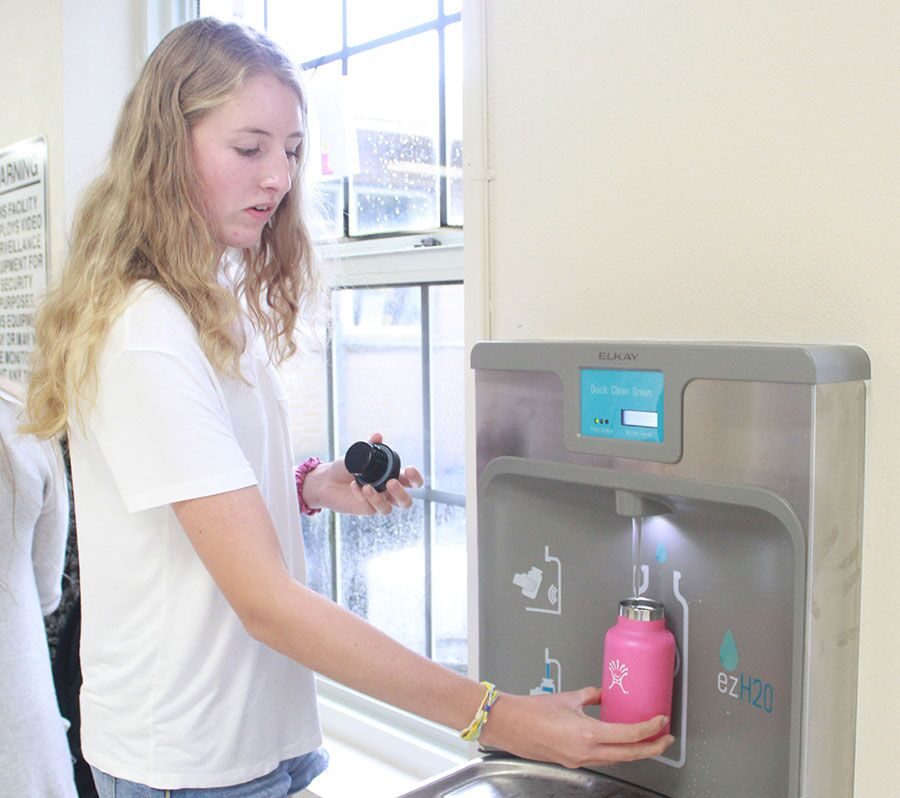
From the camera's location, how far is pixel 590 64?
119 cm

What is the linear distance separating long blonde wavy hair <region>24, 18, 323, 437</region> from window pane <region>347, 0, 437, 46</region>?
0.69 metres

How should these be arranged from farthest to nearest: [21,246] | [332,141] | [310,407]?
[21,246]
[310,407]
[332,141]

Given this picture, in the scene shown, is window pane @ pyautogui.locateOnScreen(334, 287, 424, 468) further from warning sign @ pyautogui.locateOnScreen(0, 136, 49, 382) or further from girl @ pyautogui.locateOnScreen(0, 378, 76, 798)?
warning sign @ pyautogui.locateOnScreen(0, 136, 49, 382)

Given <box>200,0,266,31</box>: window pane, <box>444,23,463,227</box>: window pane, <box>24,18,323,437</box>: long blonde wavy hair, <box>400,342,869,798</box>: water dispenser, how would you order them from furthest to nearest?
<box>200,0,266,31</box>: window pane → <box>444,23,463,227</box>: window pane → <box>24,18,323,437</box>: long blonde wavy hair → <box>400,342,869,798</box>: water dispenser

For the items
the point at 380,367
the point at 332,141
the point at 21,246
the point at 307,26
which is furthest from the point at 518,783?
the point at 21,246

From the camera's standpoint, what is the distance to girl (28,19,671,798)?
3.27 feet

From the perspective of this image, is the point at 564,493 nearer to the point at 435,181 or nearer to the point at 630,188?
the point at 630,188

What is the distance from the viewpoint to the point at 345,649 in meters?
0.99

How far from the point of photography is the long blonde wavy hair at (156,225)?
3.59 ft

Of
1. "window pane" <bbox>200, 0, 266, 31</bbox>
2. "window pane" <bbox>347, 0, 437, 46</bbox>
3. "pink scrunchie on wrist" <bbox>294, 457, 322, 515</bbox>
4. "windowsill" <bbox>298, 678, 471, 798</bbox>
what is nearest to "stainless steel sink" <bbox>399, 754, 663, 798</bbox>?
"pink scrunchie on wrist" <bbox>294, 457, 322, 515</bbox>

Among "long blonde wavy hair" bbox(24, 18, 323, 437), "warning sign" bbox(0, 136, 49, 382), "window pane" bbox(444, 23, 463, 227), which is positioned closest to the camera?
"long blonde wavy hair" bbox(24, 18, 323, 437)

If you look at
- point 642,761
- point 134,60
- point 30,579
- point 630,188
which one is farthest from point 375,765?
point 134,60

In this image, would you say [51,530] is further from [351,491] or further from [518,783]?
[518,783]

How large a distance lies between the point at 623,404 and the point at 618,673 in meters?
0.27
